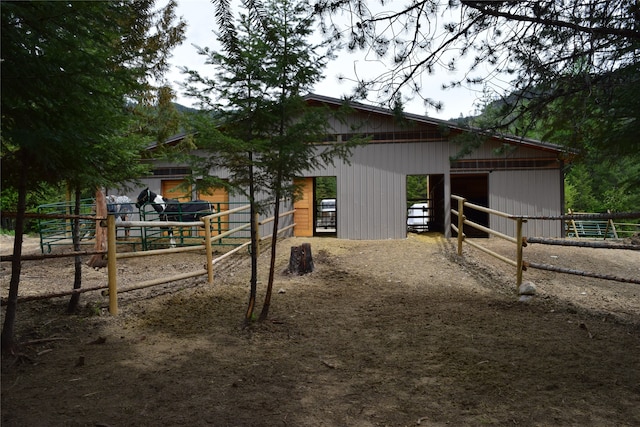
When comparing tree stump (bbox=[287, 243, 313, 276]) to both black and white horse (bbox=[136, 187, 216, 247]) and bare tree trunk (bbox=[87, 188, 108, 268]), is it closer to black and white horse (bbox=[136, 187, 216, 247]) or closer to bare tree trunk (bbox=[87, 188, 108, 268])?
bare tree trunk (bbox=[87, 188, 108, 268])

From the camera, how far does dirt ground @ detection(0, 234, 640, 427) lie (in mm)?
2525

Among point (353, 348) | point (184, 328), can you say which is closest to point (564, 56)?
point (353, 348)

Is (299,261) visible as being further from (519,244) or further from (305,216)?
(305,216)

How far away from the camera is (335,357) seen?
358 centimetres

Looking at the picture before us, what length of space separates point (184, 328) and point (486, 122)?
4051mm

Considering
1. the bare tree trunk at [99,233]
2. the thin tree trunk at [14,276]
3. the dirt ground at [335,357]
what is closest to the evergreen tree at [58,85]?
the thin tree trunk at [14,276]

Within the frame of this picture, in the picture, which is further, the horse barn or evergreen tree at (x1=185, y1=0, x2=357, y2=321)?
the horse barn

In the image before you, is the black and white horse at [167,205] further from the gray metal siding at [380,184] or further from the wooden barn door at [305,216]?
the gray metal siding at [380,184]

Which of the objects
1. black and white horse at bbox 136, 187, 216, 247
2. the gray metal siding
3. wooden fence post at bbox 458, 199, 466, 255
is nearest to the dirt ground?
wooden fence post at bbox 458, 199, 466, 255

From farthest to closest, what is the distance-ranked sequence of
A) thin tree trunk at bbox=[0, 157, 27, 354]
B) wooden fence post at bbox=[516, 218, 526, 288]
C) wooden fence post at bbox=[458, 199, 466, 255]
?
wooden fence post at bbox=[458, 199, 466, 255] < wooden fence post at bbox=[516, 218, 526, 288] < thin tree trunk at bbox=[0, 157, 27, 354]

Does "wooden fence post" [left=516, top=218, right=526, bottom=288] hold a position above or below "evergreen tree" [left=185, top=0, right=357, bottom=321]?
below

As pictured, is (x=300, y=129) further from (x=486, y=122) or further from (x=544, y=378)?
(x=544, y=378)

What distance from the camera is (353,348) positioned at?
380 centimetres

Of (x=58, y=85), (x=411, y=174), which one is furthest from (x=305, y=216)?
(x=58, y=85)
